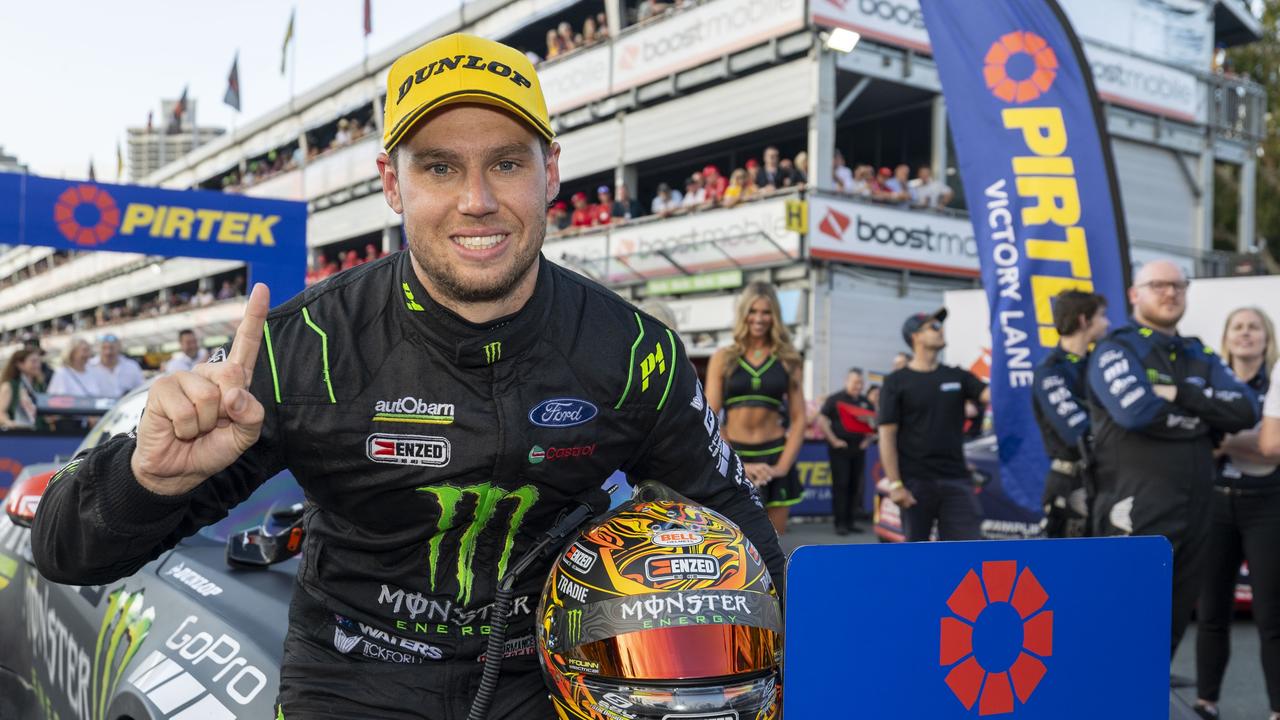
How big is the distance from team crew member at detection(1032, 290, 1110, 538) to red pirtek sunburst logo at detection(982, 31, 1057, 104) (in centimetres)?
139

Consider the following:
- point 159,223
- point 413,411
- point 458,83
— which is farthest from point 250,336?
point 159,223

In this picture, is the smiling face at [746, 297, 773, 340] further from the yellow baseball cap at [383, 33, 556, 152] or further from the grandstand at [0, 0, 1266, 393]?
the grandstand at [0, 0, 1266, 393]

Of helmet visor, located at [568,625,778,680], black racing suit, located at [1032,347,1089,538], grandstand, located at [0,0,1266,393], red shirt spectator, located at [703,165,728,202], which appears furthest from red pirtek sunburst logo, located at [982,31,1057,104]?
red shirt spectator, located at [703,165,728,202]

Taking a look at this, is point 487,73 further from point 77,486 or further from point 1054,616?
point 1054,616

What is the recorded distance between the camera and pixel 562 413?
1975 mm

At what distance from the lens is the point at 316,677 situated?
1.97 m

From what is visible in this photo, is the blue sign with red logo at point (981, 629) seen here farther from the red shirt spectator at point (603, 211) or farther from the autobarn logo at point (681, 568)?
the red shirt spectator at point (603, 211)

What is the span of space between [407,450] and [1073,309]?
4.86 metres

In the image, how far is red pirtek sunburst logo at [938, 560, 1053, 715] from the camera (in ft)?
5.04

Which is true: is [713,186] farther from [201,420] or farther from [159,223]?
[201,420]

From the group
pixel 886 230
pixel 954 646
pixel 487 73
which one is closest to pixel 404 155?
pixel 487 73

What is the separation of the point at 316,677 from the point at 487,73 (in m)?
1.12

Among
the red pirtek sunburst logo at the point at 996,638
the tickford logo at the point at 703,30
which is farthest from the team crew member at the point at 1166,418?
the tickford logo at the point at 703,30

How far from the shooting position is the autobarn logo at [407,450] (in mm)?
1878
